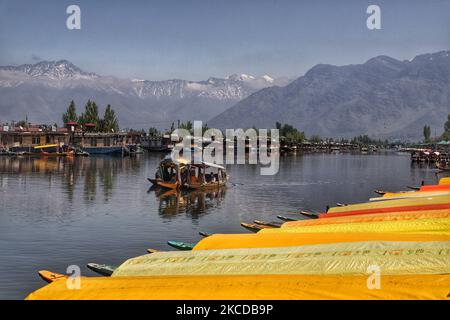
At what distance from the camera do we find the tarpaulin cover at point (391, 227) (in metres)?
23.1

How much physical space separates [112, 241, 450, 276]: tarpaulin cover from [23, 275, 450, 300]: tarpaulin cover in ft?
3.82

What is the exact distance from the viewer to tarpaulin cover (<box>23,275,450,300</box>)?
13406 millimetres

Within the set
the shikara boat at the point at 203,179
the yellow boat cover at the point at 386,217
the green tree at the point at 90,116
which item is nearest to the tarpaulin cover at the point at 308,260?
the yellow boat cover at the point at 386,217

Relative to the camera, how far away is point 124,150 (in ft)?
488

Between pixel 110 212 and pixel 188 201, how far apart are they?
907cm

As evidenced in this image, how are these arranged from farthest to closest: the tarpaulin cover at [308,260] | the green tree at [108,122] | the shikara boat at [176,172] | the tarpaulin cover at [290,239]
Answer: the green tree at [108,122]
the shikara boat at [176,172]
the tarpaulin cover at [290,239]
the tarpaulin cover at [308,260]

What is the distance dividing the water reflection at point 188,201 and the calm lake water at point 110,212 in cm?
9

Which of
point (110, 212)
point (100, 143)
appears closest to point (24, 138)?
point (100, 143)

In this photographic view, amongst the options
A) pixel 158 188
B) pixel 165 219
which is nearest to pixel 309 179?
pixel 158 188

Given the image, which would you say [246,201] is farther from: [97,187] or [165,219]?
[97,187]

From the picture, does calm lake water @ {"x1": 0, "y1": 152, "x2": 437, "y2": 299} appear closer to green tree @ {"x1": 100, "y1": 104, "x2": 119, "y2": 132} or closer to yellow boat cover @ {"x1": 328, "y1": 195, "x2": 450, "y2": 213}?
yellow boat cover @ {"x1": 328, "y1": 195, "x2": 450, "y2": 213}

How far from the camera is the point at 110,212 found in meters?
44.2

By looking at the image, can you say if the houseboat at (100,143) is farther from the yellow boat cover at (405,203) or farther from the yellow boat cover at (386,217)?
the yellow boat cover at (386,217)
